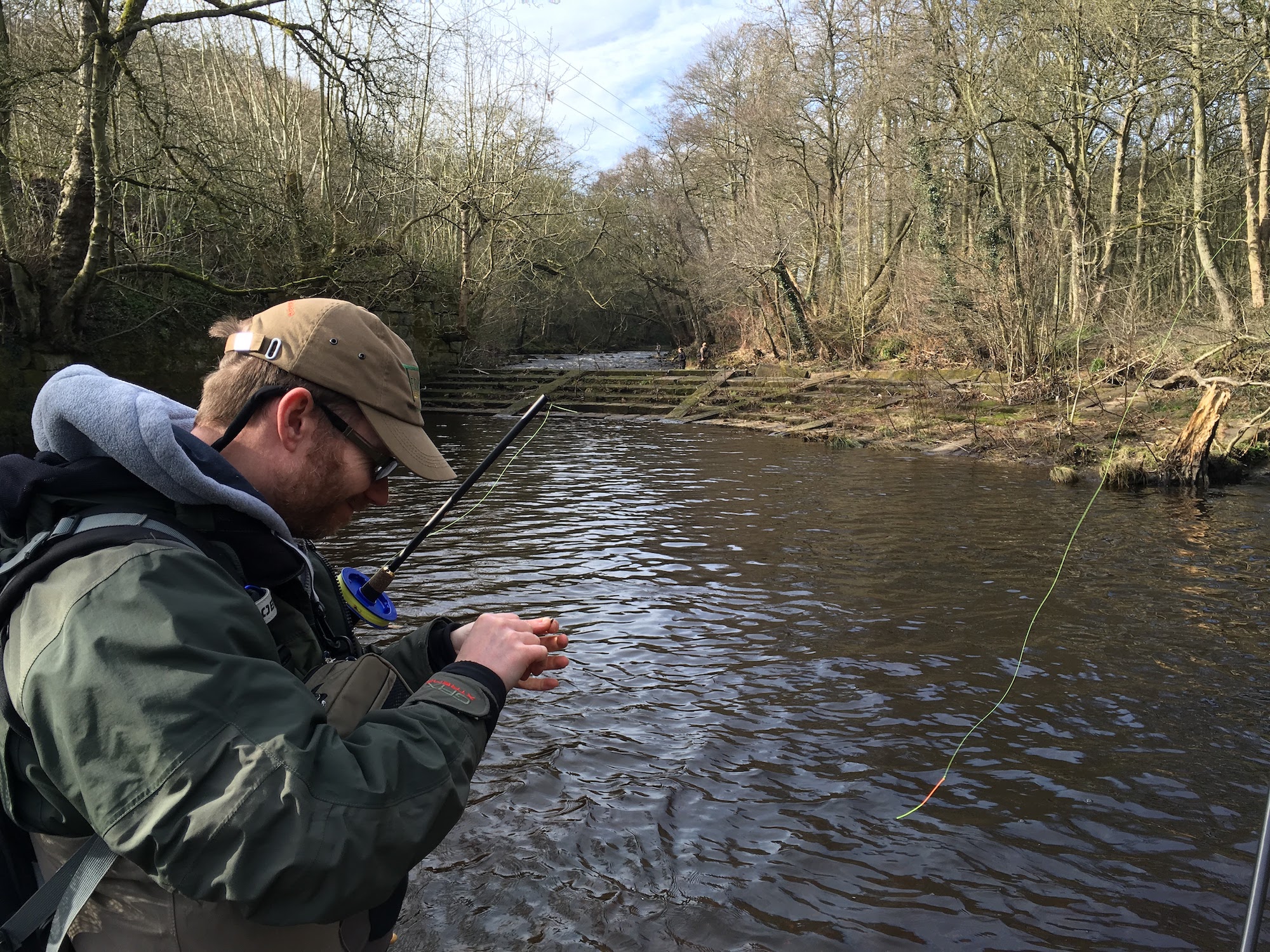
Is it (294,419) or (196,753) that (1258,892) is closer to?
(196,753)

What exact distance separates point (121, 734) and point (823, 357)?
2956 centimetres

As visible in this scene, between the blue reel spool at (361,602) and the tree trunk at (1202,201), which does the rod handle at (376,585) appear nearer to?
the blue reel spool at (361,602)

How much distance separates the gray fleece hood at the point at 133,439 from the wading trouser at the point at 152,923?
0.63 metres

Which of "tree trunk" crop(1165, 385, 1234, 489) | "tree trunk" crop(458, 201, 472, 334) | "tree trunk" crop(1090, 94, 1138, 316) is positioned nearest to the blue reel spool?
"tree trunk" crop(1165, 385, 1234, 489)

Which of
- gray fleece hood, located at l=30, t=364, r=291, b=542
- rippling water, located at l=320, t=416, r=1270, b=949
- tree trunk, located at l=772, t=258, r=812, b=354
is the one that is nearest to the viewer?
gray fleece hood, located at l=30, t=364, r=291, b=542

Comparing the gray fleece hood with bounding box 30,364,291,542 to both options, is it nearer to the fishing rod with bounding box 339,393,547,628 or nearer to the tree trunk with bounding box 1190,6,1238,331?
the fishing rod with bounding box 339,393,547,628

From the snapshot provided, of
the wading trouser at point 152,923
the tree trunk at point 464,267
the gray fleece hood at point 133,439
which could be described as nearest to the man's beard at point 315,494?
the gray fleece hood at point 133,439

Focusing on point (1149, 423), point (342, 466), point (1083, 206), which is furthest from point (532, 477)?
point (1083, 206)

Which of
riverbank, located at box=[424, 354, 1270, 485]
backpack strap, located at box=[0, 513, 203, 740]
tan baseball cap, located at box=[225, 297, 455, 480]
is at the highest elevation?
tan baseball cap, located at box=[225, 297, 455, 480]

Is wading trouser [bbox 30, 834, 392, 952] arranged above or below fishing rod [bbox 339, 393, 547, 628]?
below

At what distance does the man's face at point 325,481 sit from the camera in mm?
1903

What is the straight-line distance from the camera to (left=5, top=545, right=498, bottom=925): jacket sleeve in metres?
1.32

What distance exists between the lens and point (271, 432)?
6.14 ft

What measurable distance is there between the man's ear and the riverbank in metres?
12.0
